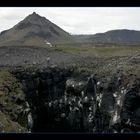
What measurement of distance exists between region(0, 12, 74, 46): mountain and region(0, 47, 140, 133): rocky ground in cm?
4462

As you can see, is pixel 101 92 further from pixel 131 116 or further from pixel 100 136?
pixel 100 136

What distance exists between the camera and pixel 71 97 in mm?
23625

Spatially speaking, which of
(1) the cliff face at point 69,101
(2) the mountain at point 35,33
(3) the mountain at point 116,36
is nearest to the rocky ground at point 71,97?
(1) the cliff face at point 69,101

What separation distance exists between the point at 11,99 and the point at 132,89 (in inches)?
260

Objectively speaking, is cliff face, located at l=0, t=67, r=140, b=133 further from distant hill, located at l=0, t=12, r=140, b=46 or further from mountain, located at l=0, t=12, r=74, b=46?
mountain, located at l=0, t=12, r=74, b=46

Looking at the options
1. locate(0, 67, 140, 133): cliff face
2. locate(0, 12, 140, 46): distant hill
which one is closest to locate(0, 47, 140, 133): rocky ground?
locate(0, 67, 140, 133): cliff face

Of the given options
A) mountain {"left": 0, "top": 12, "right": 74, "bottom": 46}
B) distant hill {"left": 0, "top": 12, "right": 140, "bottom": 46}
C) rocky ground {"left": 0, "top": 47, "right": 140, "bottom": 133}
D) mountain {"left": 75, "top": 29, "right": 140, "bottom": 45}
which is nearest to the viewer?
rocky ground {"left": 0, "top": 47, "right": 140, "bottom": 133}

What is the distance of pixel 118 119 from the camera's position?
20.1 metres

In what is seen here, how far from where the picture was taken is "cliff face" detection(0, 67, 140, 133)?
1984 centimetres

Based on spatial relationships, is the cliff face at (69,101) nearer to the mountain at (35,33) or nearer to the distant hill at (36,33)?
the distant hill at (36,33)

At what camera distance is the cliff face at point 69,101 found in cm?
1984

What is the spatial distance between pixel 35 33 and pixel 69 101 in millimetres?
53935

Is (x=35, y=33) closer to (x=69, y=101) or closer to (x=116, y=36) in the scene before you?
(x=116, y=36)
